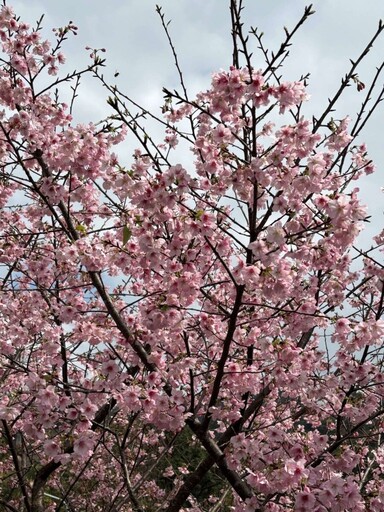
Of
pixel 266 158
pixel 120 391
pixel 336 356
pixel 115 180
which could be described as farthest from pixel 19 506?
pixel 266 158

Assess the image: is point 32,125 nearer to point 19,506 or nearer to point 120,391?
point 120,391

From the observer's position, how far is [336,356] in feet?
14.8

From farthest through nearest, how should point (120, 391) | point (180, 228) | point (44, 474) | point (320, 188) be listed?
point (44, 474) → point (120, 391) → point (180, 228) → point (320, 188)

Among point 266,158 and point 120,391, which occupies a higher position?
point 266,158

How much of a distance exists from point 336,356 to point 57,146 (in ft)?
10.8

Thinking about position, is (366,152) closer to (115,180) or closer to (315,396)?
(315,396)

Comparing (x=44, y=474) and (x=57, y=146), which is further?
(x=44, y=474)

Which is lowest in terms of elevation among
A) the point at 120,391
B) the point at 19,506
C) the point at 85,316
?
the point at 19,506

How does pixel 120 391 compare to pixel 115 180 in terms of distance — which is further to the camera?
pixel 120 391

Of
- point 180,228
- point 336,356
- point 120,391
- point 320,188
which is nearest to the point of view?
point 320,188

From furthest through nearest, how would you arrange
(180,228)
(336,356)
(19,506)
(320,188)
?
1. (19,506)
2. (336,356)
3. (180,228)
4. (320,188)

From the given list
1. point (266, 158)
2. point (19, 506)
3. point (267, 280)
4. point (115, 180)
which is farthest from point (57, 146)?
point (19, 506)

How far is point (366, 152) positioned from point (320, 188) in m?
2.06

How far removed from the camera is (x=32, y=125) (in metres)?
4.73
